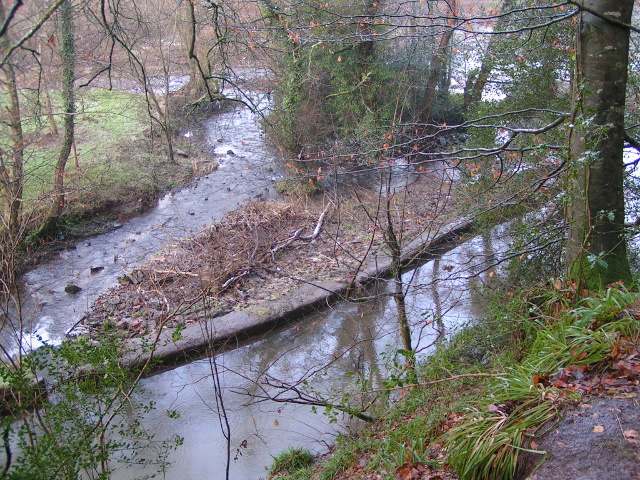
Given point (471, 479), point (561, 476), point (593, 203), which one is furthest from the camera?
point (593, 203)

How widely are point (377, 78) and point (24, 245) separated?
9.75m

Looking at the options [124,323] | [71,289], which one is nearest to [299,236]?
[124,323]

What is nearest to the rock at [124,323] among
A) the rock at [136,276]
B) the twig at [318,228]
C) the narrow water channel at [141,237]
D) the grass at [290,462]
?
the narrow water channel at [141,237]

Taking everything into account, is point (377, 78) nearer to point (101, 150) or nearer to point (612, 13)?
point (101, 150)

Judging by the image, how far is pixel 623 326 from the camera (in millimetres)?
3492

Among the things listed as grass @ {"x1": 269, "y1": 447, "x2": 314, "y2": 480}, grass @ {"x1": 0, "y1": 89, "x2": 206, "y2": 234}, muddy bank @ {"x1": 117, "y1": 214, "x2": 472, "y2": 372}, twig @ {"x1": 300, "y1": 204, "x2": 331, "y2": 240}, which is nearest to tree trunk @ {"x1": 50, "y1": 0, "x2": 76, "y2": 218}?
grass @ {"x1": 0, "y1": 89, "x2": 206, "y2": 234}

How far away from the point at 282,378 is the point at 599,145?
5135 mm

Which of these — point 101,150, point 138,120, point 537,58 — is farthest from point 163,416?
point 138,120

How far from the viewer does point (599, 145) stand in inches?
161

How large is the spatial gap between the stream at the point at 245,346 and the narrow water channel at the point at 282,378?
0.05 ft

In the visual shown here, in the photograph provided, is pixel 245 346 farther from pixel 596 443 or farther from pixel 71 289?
pixel 596 443

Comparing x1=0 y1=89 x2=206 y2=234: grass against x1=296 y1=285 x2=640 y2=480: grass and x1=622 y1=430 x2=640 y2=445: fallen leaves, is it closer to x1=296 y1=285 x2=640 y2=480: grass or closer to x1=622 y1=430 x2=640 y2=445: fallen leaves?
x1=296 y1=285 x2=640 y2=480: grass

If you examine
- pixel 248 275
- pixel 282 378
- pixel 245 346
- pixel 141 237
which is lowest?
pixel 282 378

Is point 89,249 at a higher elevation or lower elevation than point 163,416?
higher
